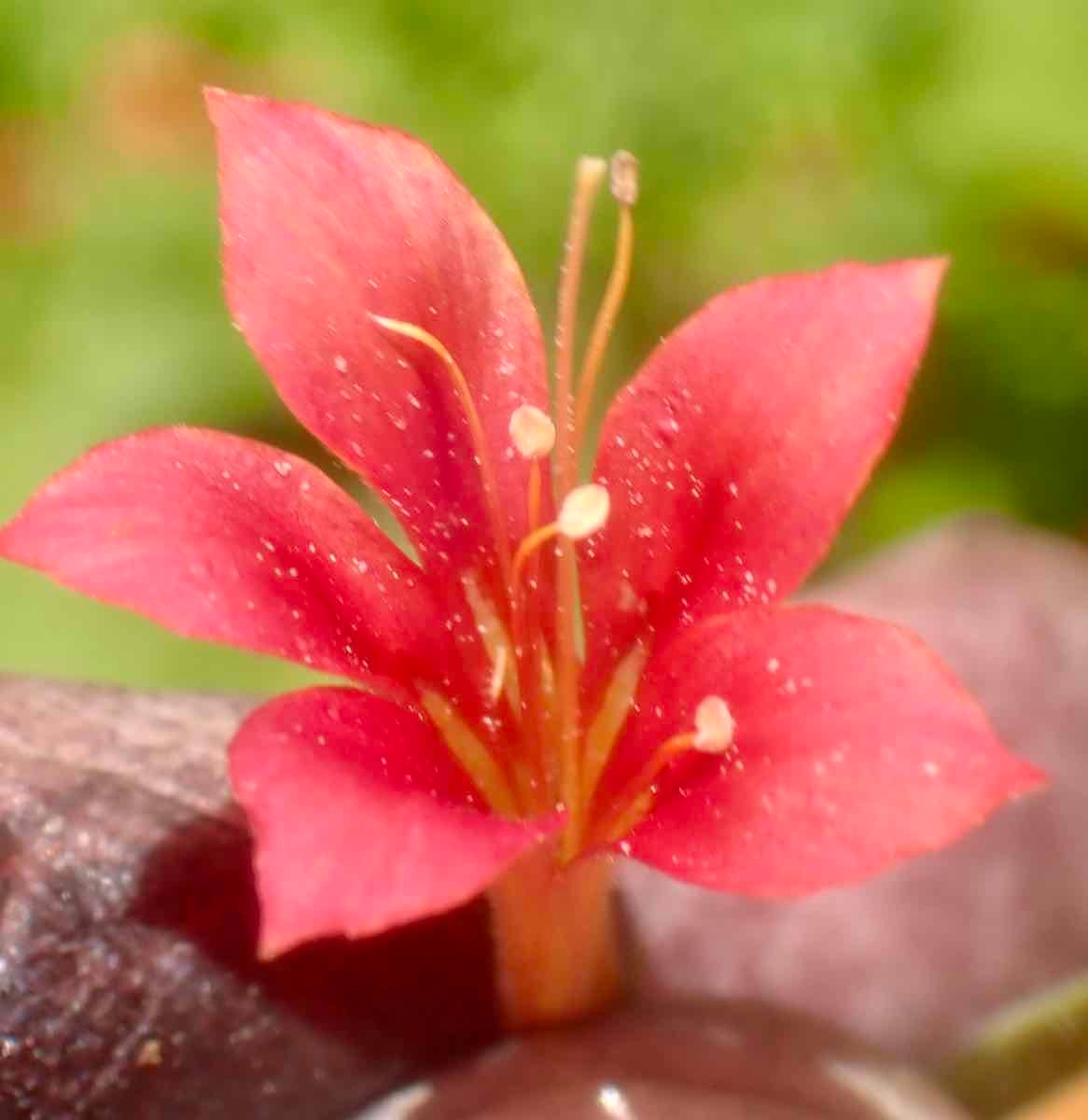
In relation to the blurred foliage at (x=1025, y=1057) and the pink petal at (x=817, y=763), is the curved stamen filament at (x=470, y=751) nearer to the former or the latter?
the pink petal at (x=817, y=763)

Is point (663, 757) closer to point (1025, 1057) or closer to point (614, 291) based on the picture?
point (614, 291)

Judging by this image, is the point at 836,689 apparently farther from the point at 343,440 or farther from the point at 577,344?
the point at 577,344

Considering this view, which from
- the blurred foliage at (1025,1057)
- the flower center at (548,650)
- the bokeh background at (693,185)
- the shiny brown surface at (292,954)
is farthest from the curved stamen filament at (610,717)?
the bokeh background at (693,185)

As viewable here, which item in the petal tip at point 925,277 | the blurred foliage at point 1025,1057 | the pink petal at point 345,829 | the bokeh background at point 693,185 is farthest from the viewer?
the bokeh background at point 693,185

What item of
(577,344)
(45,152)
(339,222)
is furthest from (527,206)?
(339,222)

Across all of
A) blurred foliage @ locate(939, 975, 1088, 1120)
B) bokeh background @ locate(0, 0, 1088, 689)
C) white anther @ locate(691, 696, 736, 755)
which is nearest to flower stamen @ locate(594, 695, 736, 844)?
white anther @ locate(691, 696, 736, 755)

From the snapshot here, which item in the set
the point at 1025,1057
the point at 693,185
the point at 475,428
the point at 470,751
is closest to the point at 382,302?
the point at 475,428
